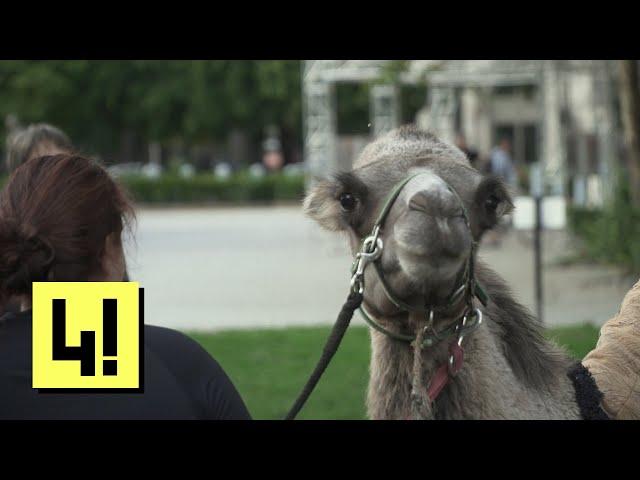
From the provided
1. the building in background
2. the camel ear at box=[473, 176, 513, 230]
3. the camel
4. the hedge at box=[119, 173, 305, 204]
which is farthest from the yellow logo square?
the hedge at box=[119, 173, 305, 204]

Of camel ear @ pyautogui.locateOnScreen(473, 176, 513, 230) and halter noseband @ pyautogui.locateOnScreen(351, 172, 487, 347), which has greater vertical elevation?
camel ear @ pyautogui.locateOnScreen(473, 176, 513, 230)

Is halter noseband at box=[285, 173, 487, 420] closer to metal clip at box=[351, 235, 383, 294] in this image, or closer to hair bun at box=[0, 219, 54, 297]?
metal clip at box=[351, 235, 383, 294]

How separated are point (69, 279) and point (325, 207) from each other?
114 centimetres

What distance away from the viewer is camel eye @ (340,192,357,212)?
3346 mm

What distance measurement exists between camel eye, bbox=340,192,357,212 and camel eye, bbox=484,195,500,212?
42 centimetres

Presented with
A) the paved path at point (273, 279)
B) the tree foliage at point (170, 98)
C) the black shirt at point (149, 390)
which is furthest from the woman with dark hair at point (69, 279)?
the tree foliage at point (170, 98)

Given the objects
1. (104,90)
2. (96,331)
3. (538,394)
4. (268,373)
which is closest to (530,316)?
(538,394)

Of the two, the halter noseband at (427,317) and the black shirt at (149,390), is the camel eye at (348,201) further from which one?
the black shirt at (149,390)

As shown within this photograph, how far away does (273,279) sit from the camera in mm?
16859

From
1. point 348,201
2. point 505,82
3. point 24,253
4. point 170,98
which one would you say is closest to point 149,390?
point 24,253

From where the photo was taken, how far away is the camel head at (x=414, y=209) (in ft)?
9.66

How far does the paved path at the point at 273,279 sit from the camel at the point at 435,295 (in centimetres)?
435

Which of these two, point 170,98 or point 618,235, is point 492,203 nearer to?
point 618,235
